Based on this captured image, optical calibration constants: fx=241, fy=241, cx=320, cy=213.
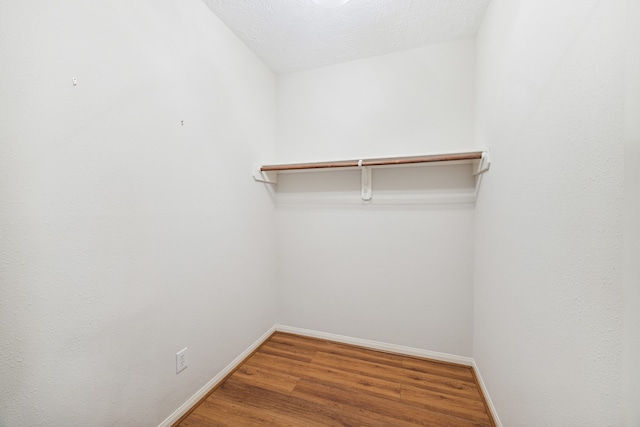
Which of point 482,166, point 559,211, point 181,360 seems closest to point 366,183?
point 482,166

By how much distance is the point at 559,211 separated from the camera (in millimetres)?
742

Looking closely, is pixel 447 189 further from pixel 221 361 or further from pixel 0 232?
pixel 0 232

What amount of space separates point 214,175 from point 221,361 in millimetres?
1258

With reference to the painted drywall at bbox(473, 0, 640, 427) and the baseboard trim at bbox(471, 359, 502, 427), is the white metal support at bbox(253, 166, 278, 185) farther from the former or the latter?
the baseboard trim at bbox(471, 359, 502, 427)

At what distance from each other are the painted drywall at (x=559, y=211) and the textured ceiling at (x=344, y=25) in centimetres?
40

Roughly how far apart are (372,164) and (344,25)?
0.96 metres

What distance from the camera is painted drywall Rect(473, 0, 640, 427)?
0.56 meters

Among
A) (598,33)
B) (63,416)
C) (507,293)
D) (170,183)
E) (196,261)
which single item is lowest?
(63,416)

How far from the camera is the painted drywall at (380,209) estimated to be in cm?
181

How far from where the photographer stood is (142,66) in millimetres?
1145

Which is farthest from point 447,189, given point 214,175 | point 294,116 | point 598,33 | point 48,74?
point 48,74

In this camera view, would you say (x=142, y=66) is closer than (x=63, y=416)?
No

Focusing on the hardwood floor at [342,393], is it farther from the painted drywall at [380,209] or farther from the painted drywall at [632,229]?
the painted drywall at [632,229]

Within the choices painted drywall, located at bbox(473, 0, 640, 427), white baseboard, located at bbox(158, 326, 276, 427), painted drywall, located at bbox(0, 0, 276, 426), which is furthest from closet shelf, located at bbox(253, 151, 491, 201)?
white baseboard, located at bbox(158, 326, 276, 427)
